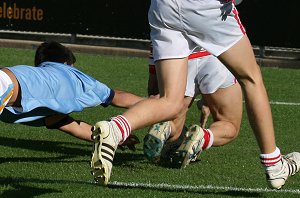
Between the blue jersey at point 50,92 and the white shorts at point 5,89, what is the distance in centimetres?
23

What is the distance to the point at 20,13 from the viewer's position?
18641mm

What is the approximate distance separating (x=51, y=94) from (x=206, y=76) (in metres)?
1.58

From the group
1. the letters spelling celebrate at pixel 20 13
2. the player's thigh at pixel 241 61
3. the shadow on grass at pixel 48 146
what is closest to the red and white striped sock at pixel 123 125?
the player's thigh at pixel 241 61

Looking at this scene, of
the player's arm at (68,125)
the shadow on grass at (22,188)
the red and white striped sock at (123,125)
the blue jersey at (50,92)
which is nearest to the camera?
the red and white striped sock at (123,125)

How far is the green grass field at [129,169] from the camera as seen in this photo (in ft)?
22.6

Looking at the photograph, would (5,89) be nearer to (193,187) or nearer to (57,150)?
(193,187)

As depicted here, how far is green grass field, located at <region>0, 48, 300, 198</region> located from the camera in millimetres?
6880

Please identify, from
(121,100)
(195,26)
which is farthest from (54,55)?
(195,26)

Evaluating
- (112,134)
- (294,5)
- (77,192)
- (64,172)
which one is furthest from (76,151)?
(294,5)

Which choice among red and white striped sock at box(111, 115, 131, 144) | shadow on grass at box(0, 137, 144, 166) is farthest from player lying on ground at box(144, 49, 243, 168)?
red and white striped sock at box(111, 115, 131, 144)

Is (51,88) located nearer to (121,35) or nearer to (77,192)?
(77,192)

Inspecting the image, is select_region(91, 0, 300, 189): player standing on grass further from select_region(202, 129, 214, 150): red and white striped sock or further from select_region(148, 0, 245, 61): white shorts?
select_region(202, 129, 214, 150): red and white striped sock

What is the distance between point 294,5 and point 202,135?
9.92 m

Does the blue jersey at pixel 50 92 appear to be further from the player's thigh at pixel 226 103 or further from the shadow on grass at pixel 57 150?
the player's thigh at pixel 226 103
